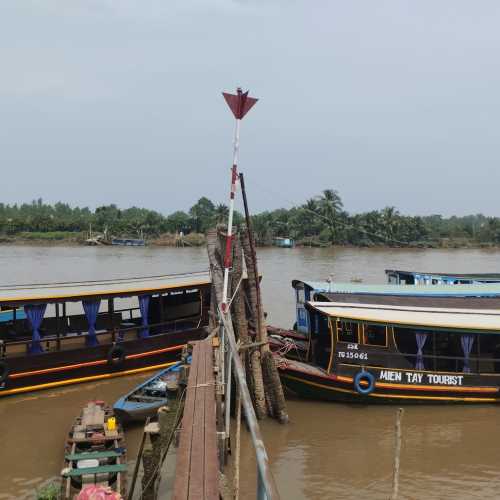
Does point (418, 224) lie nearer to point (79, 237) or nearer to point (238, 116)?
point (79, 237)

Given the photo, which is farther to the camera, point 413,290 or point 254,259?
point 413,290

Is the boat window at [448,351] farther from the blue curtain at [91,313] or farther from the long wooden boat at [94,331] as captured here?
the blue curtain at [91,313]

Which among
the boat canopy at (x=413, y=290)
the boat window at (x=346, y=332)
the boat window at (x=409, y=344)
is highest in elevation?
the boat canopy at (x=413, y=290)

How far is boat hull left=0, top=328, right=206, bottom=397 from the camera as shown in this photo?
11.0m

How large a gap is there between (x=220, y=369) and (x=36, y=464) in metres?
3.22

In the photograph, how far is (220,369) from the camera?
7789mm

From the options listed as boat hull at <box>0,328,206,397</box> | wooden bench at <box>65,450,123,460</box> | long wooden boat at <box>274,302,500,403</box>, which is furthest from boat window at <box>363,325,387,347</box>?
wooden bench at <box>65,450,123,460</box>

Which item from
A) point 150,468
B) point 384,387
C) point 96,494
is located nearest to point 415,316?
point 384,387

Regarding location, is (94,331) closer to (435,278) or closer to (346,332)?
(346,332)

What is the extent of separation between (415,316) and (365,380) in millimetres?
1508

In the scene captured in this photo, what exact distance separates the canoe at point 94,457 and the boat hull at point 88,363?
276 cm

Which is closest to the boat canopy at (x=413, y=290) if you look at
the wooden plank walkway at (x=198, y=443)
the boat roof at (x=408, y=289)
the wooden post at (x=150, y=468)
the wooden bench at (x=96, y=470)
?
the boat roof at (x=408, y=289)

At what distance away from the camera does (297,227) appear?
208 ft

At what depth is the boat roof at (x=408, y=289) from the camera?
41.0 feet
